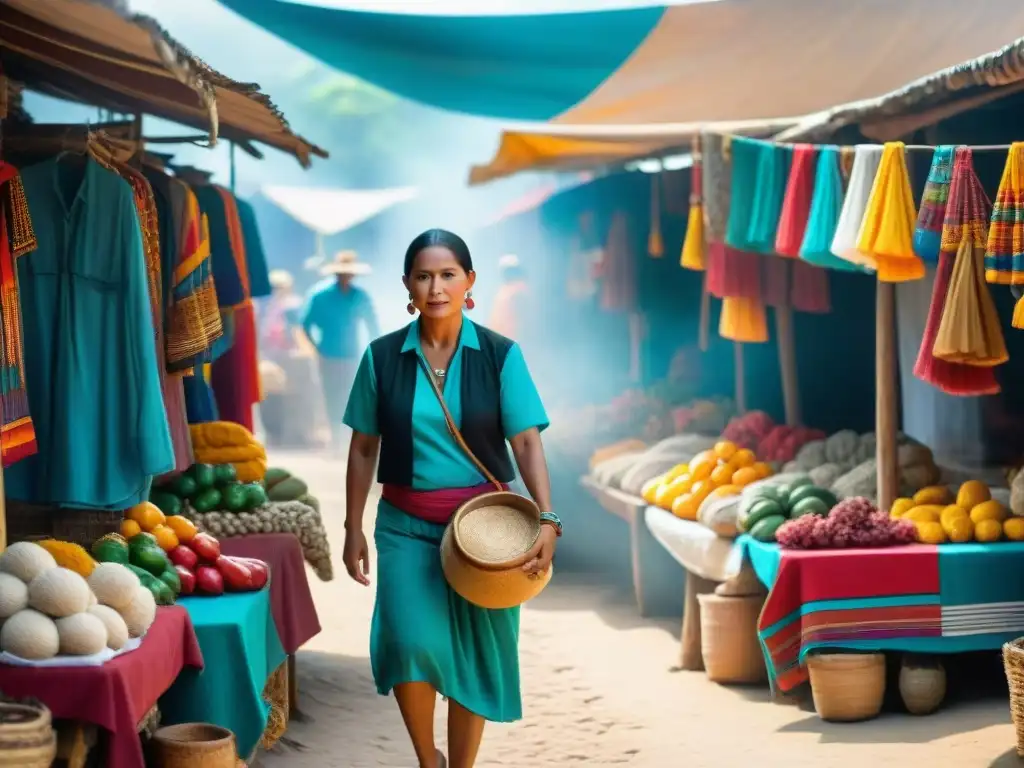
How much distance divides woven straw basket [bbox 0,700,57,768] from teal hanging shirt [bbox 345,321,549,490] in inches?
51.0

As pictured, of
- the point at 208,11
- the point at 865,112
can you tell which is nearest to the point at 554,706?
the point at 865,112

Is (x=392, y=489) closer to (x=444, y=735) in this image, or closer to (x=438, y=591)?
(x=438, y=591)

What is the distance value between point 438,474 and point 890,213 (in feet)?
8.93

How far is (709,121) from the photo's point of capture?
36.1 feet

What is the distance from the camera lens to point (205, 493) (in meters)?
6.34

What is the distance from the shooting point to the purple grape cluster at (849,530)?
6.52 m

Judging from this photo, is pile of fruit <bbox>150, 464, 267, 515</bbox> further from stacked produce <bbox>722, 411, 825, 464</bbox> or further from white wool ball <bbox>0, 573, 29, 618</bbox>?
stacked produce <bbox>722, 411, 825, 464</bbox>

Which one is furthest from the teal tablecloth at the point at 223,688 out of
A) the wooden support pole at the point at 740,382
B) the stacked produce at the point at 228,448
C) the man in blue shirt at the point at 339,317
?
the man in blue shirt at the point at 339,317

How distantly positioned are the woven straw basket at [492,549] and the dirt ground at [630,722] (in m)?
1.77

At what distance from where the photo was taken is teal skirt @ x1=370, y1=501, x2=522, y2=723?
445 cm

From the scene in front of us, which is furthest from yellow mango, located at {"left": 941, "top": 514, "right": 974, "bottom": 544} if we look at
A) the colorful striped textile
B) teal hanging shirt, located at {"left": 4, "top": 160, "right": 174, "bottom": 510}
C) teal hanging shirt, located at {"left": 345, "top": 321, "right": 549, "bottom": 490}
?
teal hanging shirt, located at {"left": 4, "top": 160, "right": 174, "bottom": 510}

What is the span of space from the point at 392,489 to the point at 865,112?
3706 mm

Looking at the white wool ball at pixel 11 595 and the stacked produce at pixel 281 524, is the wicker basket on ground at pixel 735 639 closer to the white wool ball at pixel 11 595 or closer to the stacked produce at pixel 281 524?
the stacked produce at pixel 281 524

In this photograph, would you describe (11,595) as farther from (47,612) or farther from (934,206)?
(934,206)
